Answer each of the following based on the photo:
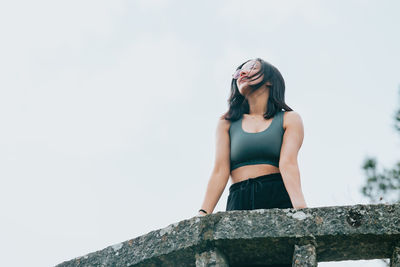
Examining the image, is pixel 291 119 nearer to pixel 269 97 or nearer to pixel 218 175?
pixel 269 97

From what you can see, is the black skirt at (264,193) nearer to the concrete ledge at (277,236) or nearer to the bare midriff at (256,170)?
the bare midriff at (256,170)

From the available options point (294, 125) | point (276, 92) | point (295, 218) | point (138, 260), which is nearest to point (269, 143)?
point (294, 125)

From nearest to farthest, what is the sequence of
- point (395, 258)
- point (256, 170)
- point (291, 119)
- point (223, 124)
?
point (395, 258), point (256, 170), point (291, 119), point (223, 124)

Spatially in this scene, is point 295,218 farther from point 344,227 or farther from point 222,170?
point 222,170

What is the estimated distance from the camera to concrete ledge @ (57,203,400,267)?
3.68m

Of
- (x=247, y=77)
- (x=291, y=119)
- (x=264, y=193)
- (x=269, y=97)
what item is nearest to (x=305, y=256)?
(x=264, y=193)

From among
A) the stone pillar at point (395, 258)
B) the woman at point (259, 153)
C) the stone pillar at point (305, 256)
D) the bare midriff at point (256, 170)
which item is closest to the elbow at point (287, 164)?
the woman at point (259, 153)

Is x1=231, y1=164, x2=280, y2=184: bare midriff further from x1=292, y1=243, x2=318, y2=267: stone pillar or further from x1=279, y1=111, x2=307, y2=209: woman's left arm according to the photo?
x1=292, y1=243, x2=318, y2=267: stone pillar

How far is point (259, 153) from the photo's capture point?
460cm

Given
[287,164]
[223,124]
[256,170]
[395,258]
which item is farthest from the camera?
[223,124]

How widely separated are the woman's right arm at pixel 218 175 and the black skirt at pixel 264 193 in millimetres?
167

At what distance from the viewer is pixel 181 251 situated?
3.90m

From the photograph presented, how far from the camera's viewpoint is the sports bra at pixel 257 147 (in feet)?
15.1

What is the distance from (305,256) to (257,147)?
44.3 inches
